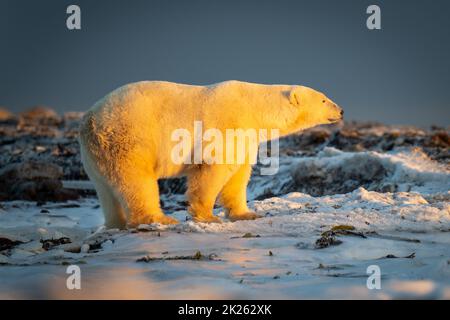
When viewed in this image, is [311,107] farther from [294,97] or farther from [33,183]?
[33,183]

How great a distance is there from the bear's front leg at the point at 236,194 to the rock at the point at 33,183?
26.4ft

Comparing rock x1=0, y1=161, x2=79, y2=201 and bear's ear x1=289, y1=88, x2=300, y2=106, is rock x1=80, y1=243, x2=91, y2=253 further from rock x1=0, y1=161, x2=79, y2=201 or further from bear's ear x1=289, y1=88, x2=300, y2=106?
rock x1=0, y1=161, x2=79, y2=201

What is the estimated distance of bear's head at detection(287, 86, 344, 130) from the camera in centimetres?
970

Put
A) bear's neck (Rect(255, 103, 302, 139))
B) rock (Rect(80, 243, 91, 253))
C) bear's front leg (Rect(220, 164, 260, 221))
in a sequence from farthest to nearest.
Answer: bear's front leg (Rect(220, 164, 260, 221))
bear's neck (Rect(255, 103, 302, 139))
rock (Rect(80, 243, 91, 253))

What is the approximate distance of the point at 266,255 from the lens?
6266mm

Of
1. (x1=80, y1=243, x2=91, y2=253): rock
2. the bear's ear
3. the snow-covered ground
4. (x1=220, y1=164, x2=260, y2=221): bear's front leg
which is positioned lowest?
(x1=80, y1=243, x2=91, y2=253): rock

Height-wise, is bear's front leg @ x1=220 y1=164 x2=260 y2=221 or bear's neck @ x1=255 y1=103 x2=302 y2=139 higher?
bear's neck @ x1=255 y1=103 x2=302 y2=139

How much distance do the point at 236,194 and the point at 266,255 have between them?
3.45 m

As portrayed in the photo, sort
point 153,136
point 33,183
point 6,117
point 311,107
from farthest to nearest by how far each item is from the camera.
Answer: point 6,117 → point 33,183 → point 311,107 → point 153,136

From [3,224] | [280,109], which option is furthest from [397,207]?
[3,224]

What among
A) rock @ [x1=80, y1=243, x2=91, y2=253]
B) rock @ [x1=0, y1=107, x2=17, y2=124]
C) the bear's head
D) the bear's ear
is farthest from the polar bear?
rock @ [x1=0, y1=107, x2=17, y2=124]

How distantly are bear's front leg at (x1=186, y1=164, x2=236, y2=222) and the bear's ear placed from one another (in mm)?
1627

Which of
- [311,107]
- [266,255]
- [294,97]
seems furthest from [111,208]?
[311,107]

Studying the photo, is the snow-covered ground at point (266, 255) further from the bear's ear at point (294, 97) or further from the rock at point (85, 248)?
the bear's ear at point (294, 97)
